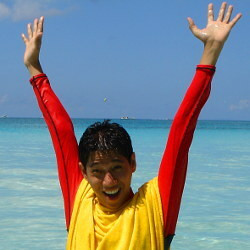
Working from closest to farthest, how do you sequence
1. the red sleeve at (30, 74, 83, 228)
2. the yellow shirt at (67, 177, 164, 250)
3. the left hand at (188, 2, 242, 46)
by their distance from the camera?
1. the yellow shirt at (67, 177, 164, 250)
2. the left hand at (188, 2, 242, 46)
3. the red sleeve at (30, 74, 83, 228)

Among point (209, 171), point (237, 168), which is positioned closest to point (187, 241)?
point (209, 171)

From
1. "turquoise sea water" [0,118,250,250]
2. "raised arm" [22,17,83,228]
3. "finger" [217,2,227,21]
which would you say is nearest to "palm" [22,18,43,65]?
"raised arm" [22,17,83,228]

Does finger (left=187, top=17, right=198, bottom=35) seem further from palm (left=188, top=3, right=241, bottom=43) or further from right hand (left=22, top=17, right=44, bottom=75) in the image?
right hand (left=22, top=17, right=44, bottom=75)

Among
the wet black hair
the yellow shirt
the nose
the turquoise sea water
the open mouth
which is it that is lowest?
the turquoise sea water

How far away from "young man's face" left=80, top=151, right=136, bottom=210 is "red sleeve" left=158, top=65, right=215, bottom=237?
0.14 metres

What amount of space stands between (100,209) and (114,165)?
0.18 m

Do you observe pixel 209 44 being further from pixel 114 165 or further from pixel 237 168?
pixel 237 168

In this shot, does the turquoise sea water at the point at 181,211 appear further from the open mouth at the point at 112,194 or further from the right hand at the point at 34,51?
the open mouth at the point at 112,194

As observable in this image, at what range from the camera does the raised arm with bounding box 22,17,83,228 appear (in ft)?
7.43

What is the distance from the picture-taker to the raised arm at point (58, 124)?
2264 millimetres

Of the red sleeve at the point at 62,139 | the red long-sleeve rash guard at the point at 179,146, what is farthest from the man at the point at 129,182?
the red sleeve at the point at 62,139

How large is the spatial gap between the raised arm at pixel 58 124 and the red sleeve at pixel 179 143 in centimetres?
39

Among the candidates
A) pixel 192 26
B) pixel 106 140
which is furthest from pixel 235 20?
pixel 106 140

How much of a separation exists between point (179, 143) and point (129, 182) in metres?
0.23
